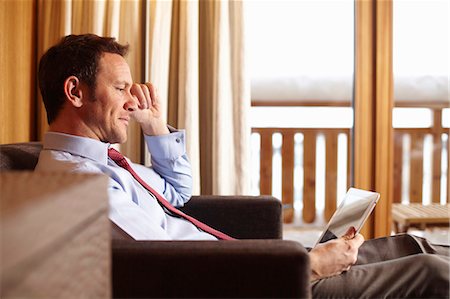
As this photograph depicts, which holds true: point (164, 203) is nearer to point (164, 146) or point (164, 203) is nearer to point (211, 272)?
point (164, 146)

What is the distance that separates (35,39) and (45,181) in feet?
7.96

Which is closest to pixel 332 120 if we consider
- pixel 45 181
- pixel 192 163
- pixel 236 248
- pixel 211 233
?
pixel 192 163

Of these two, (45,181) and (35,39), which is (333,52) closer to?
Answer: (35,39)

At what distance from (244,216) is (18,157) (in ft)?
2.48

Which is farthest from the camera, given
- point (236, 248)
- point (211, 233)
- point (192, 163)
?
point (192, 163)

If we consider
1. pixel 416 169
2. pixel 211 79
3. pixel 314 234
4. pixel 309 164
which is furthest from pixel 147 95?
pixel 416 169

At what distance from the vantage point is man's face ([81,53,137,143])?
5.70 feet

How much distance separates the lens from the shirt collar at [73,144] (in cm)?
168

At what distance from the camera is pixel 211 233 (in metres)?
1.91

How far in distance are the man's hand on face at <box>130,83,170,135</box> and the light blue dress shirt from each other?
3 cm

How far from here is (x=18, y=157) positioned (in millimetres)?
1718

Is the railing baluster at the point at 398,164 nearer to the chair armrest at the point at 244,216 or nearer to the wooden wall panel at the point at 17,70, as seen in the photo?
the chair armrest at the point at 244,216

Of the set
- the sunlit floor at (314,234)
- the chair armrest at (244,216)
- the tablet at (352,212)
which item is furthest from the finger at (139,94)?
the sunlit floor at (314,234)

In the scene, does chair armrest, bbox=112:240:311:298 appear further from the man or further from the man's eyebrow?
the man's eyebrow
